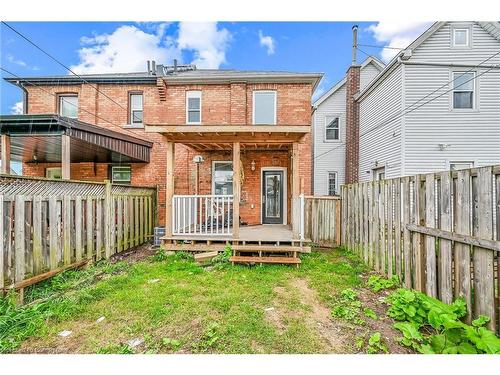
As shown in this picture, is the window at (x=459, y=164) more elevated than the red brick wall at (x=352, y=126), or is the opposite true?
the red brick wall at (x=352, y=126)

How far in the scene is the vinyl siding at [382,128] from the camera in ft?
31.0

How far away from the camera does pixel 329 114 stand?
1384 cm

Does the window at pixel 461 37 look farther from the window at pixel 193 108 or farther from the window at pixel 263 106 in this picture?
the window at pixel 193 108

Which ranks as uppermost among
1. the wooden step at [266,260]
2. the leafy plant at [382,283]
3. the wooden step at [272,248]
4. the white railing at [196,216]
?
the white railing at [196,216]

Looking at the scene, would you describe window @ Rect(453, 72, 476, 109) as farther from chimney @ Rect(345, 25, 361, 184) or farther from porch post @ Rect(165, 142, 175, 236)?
porch post @ Rect(165, 142, 175, 236)

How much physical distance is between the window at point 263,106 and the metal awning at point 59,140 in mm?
4325

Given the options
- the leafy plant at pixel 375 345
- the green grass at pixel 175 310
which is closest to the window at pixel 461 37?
the green grass at pixel 175 310

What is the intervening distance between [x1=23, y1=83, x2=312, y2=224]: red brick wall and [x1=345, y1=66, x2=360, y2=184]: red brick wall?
14.6 ft

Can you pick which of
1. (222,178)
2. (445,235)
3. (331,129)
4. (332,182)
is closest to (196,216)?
(222,178)

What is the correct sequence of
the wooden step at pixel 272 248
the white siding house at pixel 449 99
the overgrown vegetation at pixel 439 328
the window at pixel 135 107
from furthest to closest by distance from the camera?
the window at pixel 135 107
the white siding house at pixel 449 99
the wooden step at pixel 272 248
the overgrown vegetation at pixel 439 328

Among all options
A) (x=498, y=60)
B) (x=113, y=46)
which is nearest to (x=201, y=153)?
(x=113, y=46)

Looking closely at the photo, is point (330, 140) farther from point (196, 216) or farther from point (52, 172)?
point (52, 172)
